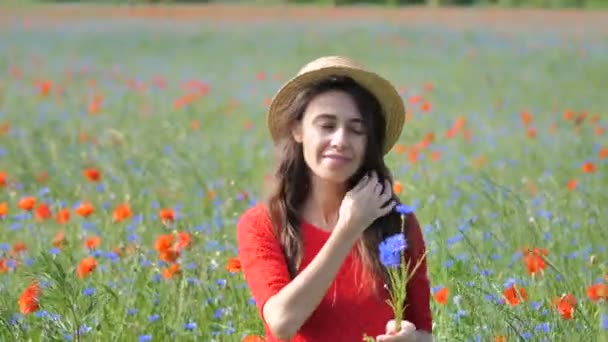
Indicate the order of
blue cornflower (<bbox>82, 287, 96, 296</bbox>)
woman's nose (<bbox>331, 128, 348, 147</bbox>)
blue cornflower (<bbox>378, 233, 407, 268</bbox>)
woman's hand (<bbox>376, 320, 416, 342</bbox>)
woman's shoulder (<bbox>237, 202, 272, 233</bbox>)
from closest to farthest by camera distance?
1. blue cornflower (<bbox>378, 233, 407, 268</bbox>)
2. woman's hand (<bbox>376, 320, 416, 342</bbox>)
3. woman's nose (<bbox>331, 128, 348, 147</bbox>)
4. woman's shoulder (<bbox>237, 202, 272, 233</bbox>)
5. blue cornflower (<bbox>82, 287, 96, 296</bbox>)

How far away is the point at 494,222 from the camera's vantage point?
4.27m

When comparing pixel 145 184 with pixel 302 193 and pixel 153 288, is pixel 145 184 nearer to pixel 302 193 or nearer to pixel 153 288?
pixel 153 288

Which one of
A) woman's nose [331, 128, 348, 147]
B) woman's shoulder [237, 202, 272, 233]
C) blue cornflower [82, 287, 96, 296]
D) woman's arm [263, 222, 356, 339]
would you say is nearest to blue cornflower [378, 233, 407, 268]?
woman's arm [263, 222, 356, 339]

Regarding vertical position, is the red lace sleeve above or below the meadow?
above

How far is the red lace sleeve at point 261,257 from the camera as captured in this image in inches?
96.2

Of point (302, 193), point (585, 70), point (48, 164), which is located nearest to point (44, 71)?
point (585, 70)

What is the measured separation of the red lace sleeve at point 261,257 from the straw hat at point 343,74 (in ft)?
0.74

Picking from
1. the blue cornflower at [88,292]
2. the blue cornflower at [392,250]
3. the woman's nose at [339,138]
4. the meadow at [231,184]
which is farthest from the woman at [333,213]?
the blue cornflower at [88,292]

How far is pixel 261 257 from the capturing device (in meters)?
2.50

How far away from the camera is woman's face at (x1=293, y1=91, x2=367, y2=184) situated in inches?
96.8

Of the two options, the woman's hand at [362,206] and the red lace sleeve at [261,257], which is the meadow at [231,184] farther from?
the red lace sleeve at [261,257]

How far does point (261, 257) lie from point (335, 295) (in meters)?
0.17

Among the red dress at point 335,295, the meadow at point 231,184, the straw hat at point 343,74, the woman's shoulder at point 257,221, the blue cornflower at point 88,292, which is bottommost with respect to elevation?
the meadow at point 231,184

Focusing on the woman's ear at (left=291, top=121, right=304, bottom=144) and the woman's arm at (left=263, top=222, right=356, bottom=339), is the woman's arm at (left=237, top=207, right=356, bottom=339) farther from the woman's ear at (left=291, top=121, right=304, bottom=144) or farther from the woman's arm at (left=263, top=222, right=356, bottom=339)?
the woman's ear at (left=291, top=121, right=304, bottom=144)
